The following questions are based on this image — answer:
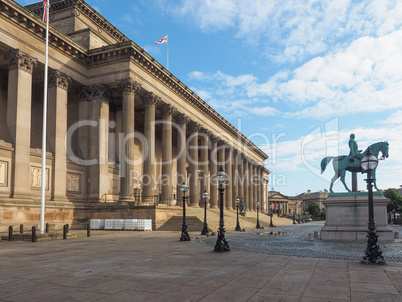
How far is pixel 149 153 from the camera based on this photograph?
43.8 metres

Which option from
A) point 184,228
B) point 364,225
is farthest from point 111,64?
point 364,225

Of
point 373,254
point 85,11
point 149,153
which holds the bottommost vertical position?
point 373,254

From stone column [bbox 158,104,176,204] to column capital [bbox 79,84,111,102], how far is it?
358 inches

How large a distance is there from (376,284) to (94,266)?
851 cm

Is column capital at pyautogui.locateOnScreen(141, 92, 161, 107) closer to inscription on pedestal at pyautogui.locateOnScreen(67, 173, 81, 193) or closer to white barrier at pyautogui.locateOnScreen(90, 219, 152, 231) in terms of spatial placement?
inscription on pedestal at pyautogui.locateOnScreen(67, 173, 81, 193)

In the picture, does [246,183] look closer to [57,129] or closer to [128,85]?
[128,85]

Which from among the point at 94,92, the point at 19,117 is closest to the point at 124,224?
the point at 19,117

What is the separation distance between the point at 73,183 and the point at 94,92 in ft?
33.5

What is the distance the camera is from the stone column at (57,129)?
3619cm

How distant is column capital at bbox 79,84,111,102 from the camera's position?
134 feet

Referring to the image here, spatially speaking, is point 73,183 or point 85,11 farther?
point 85,11

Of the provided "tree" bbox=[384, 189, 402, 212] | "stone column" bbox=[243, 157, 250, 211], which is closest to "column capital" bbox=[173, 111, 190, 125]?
"stone column" bbox=[243, 157, 250, 211]

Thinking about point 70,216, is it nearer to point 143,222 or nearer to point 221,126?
point 143,222

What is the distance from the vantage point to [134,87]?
4100 cm
